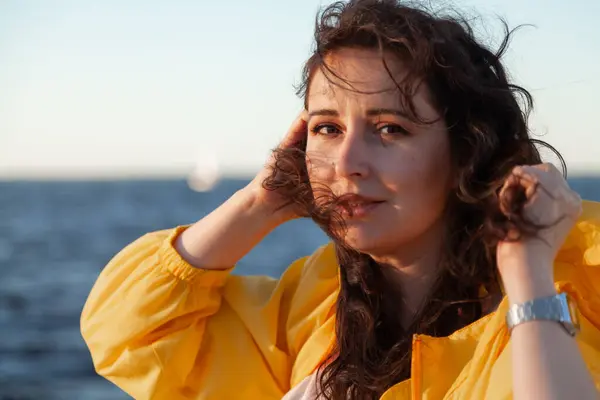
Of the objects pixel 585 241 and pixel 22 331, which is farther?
pixel 22 331

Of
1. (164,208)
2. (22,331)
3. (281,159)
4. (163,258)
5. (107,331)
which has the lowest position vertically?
(164,208)

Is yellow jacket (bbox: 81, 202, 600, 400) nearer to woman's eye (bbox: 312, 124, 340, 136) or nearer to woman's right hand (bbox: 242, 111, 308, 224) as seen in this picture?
woman's right hand (bbox: 242, 111, 308, 224)

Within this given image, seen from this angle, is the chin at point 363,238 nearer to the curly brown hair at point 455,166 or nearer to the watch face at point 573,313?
the curly brown hair at point 455,166

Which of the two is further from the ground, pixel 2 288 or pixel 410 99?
pixel 410 99

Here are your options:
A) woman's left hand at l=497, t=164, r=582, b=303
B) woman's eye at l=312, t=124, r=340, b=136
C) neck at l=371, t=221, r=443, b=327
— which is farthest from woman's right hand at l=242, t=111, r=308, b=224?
woman's left hand at l=497, t=164, r=582, b=303

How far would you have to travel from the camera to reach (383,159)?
2580mm

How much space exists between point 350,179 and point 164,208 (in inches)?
1972

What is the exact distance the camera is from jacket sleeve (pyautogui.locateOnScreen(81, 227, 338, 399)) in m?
3.03

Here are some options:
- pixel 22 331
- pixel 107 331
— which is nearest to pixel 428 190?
pixel 107 331

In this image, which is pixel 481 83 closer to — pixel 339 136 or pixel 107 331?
pixel 339 136

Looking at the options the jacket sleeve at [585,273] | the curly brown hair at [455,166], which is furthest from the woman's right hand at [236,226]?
the jacket sleeve at [585,273]

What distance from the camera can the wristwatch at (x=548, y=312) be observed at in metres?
2.22

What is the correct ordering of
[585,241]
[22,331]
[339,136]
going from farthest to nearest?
[22,331] < [339,136] < [585,241]

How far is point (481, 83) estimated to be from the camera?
262 centimetres
